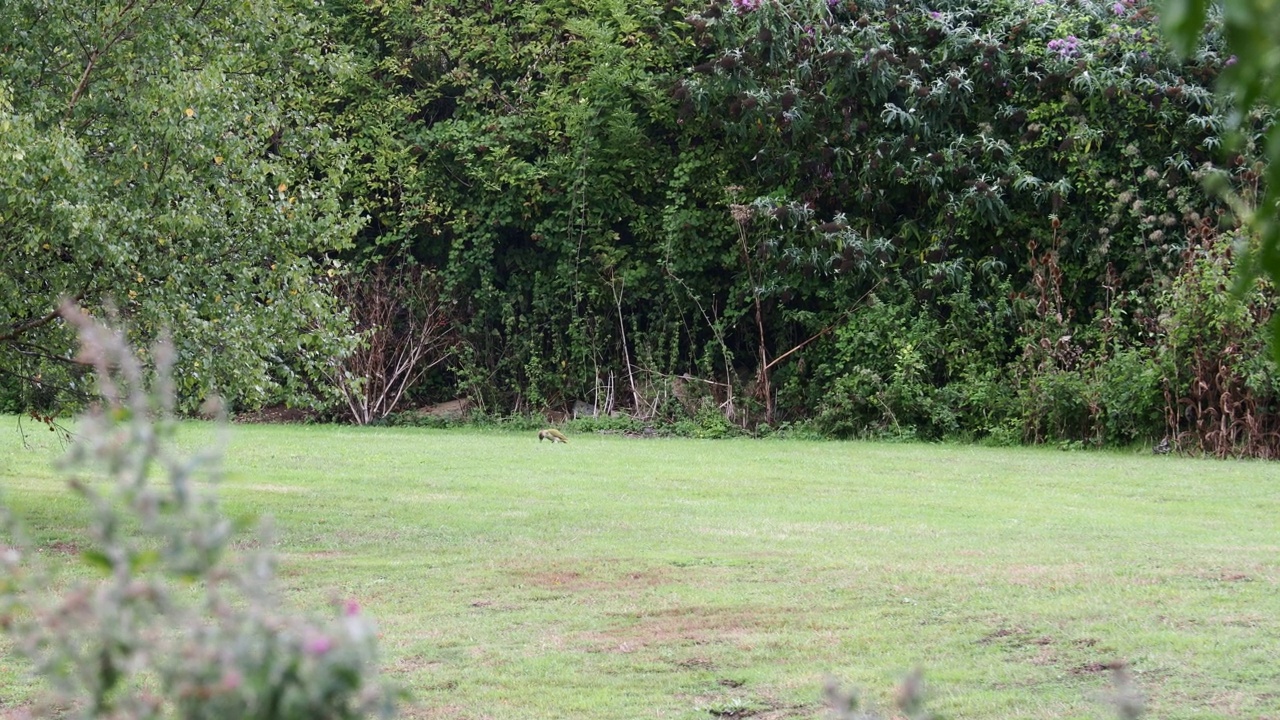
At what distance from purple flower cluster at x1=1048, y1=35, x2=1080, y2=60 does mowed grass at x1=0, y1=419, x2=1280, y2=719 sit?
4.55 m

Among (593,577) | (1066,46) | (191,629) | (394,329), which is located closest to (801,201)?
(1066,46)

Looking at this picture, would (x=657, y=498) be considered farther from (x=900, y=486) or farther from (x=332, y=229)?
(x=332, y=229)

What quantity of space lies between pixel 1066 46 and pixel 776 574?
9.62 m

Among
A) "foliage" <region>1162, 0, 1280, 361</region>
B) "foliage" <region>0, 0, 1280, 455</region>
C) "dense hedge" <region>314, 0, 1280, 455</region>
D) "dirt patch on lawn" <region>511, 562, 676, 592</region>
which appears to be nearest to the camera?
"foliage" <region>1162, 0, 1280, 361</region>

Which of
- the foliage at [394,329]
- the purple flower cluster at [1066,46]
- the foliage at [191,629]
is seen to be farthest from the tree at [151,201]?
the purple flower cluster at [1066,46]

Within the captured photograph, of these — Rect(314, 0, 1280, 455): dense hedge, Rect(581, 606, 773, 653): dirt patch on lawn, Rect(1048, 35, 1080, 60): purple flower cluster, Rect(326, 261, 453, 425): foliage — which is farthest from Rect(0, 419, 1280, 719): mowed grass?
Rect(1048, 35, 1080, 60): purple flower cluster

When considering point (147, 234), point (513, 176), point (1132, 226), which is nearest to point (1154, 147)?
point (1132, 226)

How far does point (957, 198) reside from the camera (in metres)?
15.8

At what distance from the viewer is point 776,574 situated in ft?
25.9

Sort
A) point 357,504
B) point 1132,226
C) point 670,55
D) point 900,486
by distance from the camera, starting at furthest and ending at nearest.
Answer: point 670,55, point 1132,226, point 900,486, point 357,504

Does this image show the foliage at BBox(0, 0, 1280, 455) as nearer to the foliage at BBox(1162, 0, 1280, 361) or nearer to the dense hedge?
the dense hedge

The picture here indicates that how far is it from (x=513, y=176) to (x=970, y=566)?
10879 millimetres

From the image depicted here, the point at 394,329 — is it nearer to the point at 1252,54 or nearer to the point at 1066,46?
the point at 1066,46

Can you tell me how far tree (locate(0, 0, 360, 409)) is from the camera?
7938 millimetres
